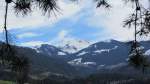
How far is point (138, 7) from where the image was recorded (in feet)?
17.6

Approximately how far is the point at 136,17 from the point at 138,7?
158mm

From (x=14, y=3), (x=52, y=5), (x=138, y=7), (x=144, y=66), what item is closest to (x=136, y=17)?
(x=138, y=7)

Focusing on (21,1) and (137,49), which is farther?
(137,49)

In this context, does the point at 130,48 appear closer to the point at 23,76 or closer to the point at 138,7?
the point at 138,7

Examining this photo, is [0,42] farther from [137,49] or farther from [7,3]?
[137,49]

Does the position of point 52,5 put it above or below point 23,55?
above

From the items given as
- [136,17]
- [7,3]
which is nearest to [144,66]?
[136,17]

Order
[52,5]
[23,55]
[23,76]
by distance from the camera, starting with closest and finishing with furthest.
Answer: [52,5]
[23,76]
[23,55]

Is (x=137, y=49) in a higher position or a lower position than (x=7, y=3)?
lower

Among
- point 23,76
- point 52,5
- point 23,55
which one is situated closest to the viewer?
point 52,5

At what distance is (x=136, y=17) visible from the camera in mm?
5480

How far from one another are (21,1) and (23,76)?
33.3 inches

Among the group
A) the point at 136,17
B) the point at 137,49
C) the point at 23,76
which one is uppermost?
the point at 136,17

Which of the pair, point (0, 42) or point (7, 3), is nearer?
point (7, 3)
